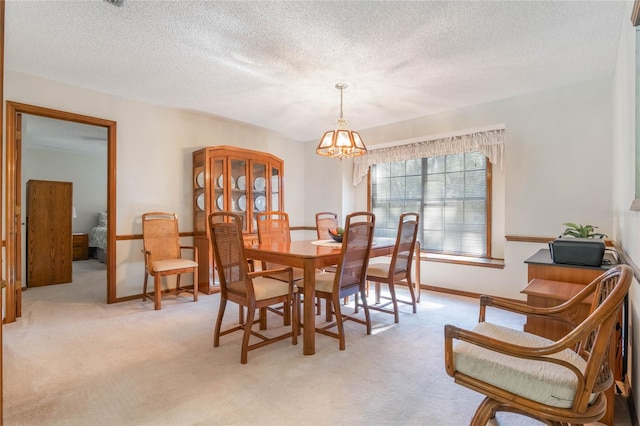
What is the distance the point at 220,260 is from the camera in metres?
2.45

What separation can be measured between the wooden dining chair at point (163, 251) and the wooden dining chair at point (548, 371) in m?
3.11

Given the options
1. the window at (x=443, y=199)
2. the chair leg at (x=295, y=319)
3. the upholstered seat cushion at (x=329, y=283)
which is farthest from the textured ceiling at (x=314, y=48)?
the chair leg at (x=295, y=319)

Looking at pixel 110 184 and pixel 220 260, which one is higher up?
pixel 110 184

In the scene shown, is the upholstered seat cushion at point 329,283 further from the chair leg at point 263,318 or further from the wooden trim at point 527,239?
the wooden trim at point 527,239

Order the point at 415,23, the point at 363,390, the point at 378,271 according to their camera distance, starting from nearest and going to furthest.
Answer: the point at 363,390 → the point at 415,23 → the point at 378,271

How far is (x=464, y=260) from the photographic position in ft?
13.2

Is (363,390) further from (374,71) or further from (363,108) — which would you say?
(363,108)

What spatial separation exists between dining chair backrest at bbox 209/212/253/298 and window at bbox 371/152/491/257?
3.05 meters

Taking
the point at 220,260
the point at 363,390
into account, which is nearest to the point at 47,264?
the point at 220,260

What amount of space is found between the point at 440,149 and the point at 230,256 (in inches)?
122

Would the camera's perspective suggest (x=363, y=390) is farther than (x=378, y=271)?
No

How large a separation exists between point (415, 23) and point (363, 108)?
5.91 ft

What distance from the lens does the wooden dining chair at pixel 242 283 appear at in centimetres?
226

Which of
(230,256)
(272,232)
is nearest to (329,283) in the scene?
(230,256)
